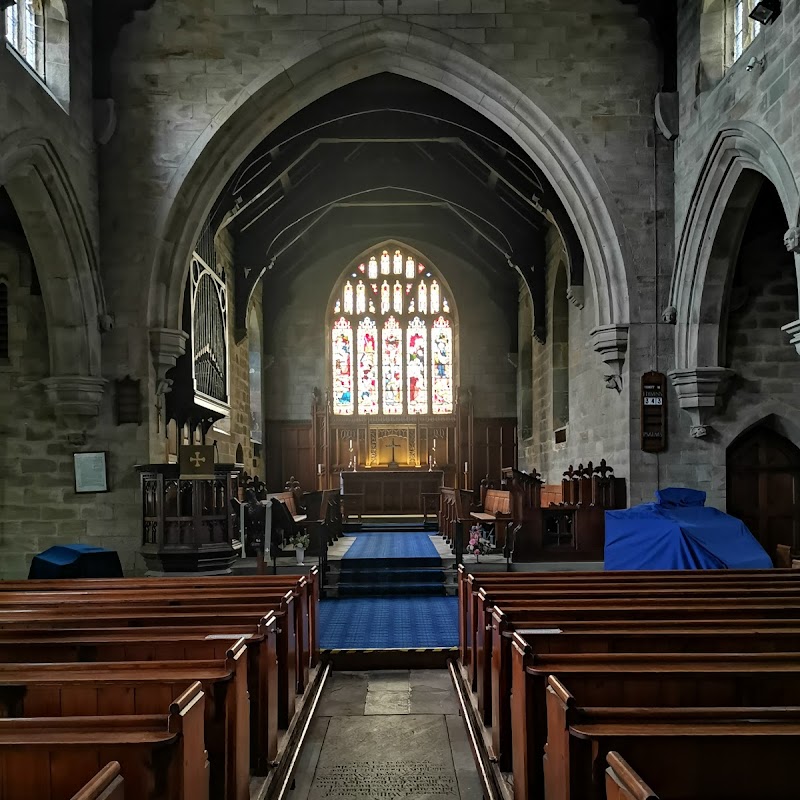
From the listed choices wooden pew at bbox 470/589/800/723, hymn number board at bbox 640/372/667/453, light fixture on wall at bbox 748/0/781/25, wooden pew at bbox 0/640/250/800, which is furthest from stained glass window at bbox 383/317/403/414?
wooden pew at bbox 0/640/250/800

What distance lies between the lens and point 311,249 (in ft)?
49.0

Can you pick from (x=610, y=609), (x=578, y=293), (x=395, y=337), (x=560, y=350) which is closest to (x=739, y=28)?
(x=578, y=293)

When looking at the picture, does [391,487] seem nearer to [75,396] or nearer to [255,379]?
[255,379]

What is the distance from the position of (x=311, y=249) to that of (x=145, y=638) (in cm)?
1272

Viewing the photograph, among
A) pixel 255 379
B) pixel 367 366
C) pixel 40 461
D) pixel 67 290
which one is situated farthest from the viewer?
pixel 367 366

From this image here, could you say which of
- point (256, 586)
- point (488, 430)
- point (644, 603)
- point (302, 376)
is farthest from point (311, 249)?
point (644, 603)

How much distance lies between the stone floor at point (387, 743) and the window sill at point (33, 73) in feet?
16.6

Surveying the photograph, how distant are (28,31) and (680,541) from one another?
22.0 feet

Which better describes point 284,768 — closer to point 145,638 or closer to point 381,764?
point 381,764

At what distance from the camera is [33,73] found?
639cm

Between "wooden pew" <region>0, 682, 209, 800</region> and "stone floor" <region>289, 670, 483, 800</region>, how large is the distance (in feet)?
4.96

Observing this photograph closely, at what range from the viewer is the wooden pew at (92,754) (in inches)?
63.1

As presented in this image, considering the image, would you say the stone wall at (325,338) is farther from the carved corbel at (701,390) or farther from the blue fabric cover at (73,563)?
the blue fabric cover at (73,563)

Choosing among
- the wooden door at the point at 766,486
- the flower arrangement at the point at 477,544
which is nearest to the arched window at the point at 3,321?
the flower arrangement at the point at 477,544
